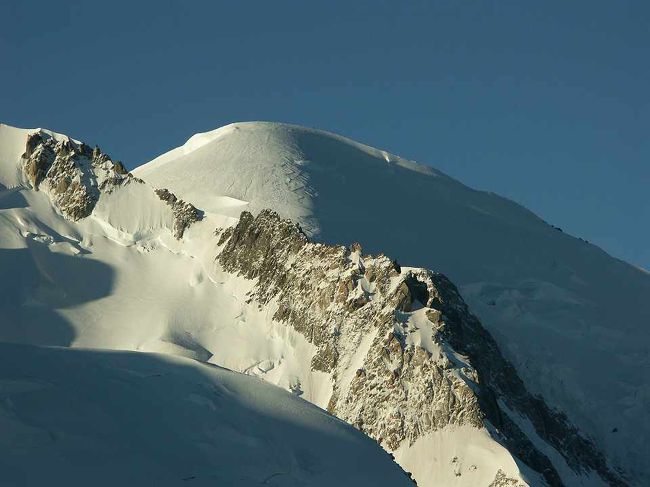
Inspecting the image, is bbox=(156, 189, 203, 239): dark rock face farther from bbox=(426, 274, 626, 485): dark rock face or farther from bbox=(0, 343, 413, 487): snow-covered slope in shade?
bbox=(0, 343, 413, 487): snow-covered slope in shade

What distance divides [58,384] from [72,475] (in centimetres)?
458

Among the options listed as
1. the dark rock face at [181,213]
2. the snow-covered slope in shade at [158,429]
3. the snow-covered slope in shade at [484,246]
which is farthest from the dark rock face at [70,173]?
the snow-covered slope in shade at [158,429]

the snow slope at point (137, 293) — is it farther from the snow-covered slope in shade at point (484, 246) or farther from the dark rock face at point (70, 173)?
the snow-covered slope in shade at point (484, 246)

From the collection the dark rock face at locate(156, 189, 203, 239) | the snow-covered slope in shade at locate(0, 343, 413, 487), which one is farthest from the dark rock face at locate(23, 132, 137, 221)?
the snow-covered slope in shade at locate(0, 343, 413, 487)

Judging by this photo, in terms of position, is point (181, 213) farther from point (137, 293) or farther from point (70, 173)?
point (137, 293)

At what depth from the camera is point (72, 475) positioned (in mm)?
35719

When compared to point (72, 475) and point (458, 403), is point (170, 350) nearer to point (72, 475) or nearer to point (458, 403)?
point (458, 403)

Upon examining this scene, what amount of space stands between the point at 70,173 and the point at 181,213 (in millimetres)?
8044

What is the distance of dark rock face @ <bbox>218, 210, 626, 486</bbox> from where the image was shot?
8250 centimetres

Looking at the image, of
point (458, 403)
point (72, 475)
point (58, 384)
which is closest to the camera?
point (72, 475)

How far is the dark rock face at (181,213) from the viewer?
10269 centimetres

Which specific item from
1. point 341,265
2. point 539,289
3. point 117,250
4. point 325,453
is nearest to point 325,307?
point 341,265

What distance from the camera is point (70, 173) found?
10556 centimetres

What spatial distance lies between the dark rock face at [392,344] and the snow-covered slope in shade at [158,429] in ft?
119
